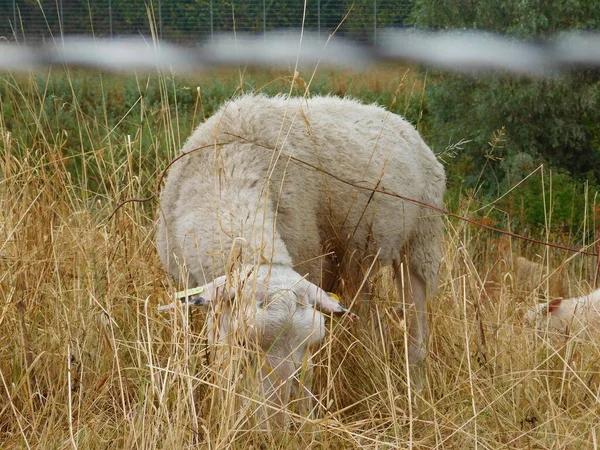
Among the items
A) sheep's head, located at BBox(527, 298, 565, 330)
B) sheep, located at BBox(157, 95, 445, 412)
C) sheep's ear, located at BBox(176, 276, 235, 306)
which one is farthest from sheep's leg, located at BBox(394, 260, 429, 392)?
sheep's ear, located at BBox(176, 276, 235, 306)

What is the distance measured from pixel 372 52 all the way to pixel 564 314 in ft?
12.6

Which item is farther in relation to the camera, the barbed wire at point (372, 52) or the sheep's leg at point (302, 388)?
the barbed wire at point (372, 52)

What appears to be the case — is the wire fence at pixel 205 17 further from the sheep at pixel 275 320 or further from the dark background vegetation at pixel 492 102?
the sheep at pixel 275 320

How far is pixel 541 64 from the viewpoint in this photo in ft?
25.0

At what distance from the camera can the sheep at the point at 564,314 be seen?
4.02 meters

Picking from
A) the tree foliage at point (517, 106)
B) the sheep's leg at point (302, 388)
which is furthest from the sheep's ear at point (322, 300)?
the tree foliage at point (517, 106)

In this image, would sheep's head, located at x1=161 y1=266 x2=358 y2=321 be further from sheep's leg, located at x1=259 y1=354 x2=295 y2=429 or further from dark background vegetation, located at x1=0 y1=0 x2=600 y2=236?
dark background vegetation, located at x1=0 y1=0 x2=600 y2=236

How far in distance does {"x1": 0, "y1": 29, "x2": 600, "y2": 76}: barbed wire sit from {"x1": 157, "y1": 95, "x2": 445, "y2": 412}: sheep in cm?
226

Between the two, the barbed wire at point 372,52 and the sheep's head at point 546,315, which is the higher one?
the barbed wire at point 372,52

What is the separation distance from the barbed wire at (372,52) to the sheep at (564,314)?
125 inches

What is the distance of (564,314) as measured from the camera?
436cm

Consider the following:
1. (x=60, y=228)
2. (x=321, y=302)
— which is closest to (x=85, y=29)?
(x=60, y=228)

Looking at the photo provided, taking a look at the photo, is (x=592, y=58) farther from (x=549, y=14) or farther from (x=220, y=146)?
(x=220, y=146)

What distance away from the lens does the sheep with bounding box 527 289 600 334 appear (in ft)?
13.2
